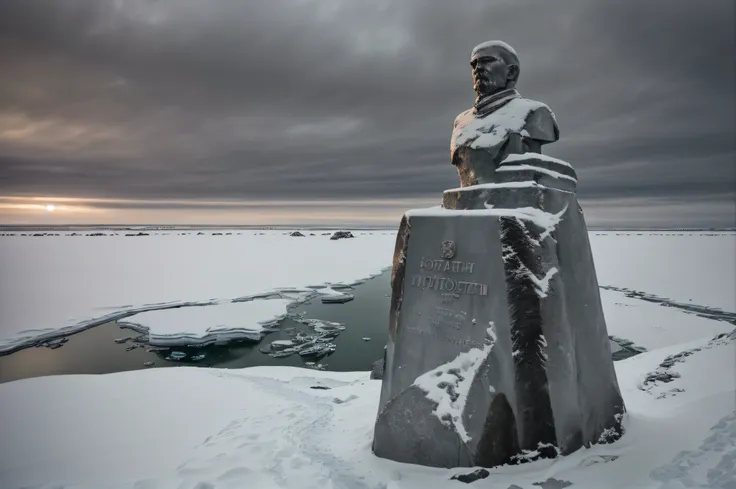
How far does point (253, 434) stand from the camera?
438 cm

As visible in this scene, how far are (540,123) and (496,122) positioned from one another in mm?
396

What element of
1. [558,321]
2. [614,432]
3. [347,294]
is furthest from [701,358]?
[347,294]

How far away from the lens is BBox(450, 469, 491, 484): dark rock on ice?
326 cm

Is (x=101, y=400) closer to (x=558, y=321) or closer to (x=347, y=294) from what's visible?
(x=558, y=321)

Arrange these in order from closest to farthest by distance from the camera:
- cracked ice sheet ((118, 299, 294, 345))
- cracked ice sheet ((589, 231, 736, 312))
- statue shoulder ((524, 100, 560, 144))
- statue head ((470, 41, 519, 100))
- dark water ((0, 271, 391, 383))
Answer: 1. statue shoulder ((524, 100, 560, 144))
2. statue head ((470, 41, 519, 100))
3. dark water ((0, 271, 391, 383))
4. cracked ice sheet ((118, 299, 294, 345))
5. cracked ice sheet ((589, 231, 736, 312))

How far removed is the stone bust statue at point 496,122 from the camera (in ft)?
12.7

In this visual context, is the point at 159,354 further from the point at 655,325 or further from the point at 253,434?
the point at 655,325

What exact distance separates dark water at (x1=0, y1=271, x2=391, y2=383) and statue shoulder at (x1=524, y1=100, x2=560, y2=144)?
17.5 feet

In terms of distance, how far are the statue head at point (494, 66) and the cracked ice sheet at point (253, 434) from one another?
133 inches

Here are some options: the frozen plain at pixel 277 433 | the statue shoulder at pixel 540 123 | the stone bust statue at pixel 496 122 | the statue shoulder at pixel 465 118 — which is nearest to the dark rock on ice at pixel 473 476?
the frozen plain at pixel 277 433

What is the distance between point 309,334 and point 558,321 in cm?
742

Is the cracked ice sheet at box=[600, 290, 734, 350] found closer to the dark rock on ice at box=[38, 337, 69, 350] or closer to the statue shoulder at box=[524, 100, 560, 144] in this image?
the statue shoulder at box=[524, 100, 560, 144]

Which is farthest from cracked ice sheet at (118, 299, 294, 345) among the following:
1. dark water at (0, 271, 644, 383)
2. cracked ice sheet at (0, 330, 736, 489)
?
cracked ice sheet at (0, 330, 736, 489)

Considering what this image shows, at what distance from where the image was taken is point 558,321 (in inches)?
136
